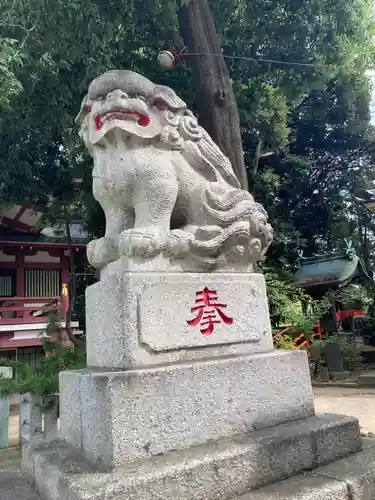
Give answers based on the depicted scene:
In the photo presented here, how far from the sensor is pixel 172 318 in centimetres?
197

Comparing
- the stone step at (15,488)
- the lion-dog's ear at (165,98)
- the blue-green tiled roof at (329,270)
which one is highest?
the blue-green tiled roof at (329,270)

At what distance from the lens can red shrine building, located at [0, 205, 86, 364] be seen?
33.8ft

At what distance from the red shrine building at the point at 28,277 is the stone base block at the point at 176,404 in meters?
8.64

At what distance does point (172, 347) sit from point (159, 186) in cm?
80

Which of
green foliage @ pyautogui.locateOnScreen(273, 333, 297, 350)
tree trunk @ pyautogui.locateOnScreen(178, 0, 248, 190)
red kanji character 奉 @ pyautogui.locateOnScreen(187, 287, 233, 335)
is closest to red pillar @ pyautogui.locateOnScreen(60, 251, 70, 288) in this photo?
green foliage @ pyautogui.locateOnScreen(273, 333, 297, 350)

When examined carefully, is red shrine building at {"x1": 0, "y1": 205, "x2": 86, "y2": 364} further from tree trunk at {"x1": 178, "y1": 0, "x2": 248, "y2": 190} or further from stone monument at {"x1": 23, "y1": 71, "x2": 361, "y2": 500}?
stone monument at {"x1": 23, "y1": 71, "x2": 361, "y2": 500}

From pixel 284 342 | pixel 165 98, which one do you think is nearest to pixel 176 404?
pixel 165 98

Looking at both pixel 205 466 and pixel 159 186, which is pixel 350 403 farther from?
pixel 159 186

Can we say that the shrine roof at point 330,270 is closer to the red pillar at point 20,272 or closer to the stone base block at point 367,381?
the stone base block at point 367,381

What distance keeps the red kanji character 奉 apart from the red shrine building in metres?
8.64

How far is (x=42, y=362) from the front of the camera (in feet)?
15.8

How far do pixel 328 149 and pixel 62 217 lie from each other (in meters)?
7.87

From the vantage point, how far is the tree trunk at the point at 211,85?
5.34m

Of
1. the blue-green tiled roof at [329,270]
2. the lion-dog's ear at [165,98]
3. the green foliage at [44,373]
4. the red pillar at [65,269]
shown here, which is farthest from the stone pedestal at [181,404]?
the red pillar at [65,269]
